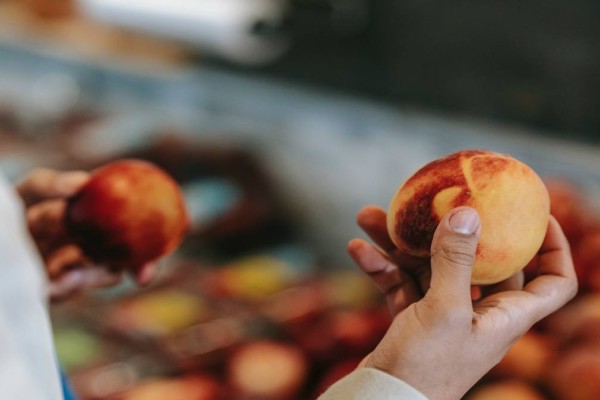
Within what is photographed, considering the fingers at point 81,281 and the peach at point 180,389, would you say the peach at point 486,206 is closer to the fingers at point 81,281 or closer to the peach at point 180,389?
the fingers at point 81,281

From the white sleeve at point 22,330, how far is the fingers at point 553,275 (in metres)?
0.50

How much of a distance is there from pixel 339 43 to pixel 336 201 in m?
0.70

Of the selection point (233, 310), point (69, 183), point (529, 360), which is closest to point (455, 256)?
point (529, 360)

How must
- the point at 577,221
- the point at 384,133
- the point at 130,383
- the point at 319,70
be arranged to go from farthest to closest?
the point at 319,70 < the point at 384,133 < the point at 130,383 < the point at 577,221

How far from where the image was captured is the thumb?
63 cm

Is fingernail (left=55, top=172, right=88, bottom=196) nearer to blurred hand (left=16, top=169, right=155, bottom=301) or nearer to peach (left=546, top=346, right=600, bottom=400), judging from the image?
blurred hand (left=16, top=169, right=155, bottom=301)

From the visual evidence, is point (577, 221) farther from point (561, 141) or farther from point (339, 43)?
point (339, 43)

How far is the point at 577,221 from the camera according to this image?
4.25 feet

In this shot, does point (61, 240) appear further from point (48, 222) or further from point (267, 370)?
point (267, 370)

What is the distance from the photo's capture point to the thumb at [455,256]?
2.06 feet

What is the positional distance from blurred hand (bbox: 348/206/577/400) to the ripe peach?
18.5 inches

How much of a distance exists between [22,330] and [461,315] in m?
0.46

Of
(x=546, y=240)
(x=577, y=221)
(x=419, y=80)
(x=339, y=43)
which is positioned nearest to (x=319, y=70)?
(x=339, y=43)

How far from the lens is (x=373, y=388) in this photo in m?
0.67
